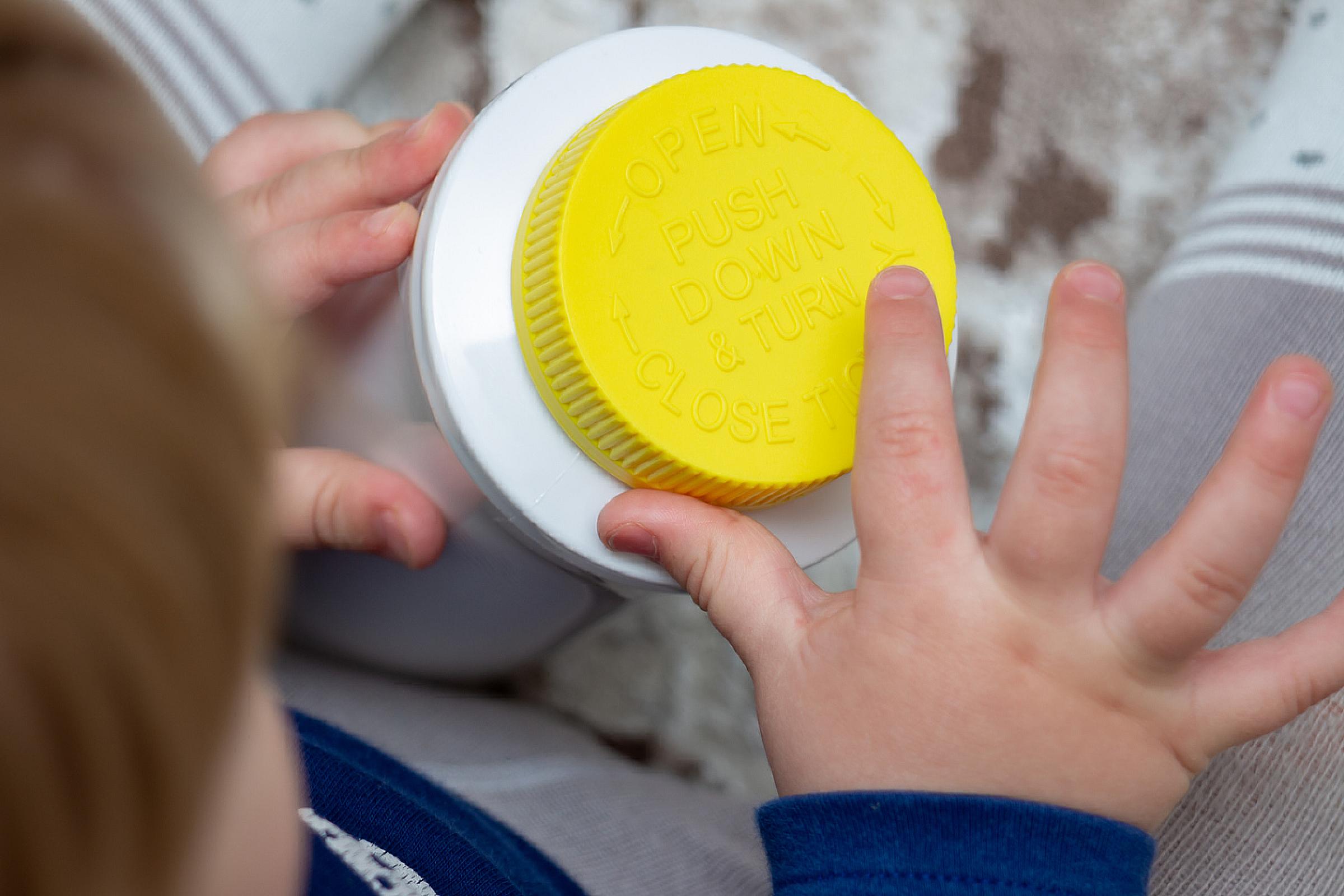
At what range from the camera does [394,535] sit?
0.33 metres

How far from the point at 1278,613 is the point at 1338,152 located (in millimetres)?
214

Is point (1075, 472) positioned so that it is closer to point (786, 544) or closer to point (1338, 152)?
point (786, 544)

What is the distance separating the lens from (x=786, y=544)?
12.1 inches

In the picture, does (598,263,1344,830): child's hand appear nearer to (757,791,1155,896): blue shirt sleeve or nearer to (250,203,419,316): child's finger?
(757,791,1155,896): blue shirt sleeve

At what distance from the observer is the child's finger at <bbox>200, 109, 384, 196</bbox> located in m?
0.44

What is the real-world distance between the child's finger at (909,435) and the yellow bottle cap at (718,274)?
2cm

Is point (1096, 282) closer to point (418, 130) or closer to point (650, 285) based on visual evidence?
point (650, 285)

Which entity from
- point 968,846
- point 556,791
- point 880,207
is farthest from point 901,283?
point 556,791

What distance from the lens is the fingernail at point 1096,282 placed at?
0.90ft

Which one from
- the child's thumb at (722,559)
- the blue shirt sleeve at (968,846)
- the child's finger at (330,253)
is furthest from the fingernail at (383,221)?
the blue shirt sleeve at (968,846)

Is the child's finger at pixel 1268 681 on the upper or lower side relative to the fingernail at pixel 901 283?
lower

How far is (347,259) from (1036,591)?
0.25 meters

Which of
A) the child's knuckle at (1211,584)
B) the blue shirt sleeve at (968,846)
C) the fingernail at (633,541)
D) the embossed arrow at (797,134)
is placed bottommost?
the blue shirt sleeve at (968,846)

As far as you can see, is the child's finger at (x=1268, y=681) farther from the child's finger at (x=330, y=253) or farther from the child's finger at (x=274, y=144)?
the child's finger at (x=274, y=144)
